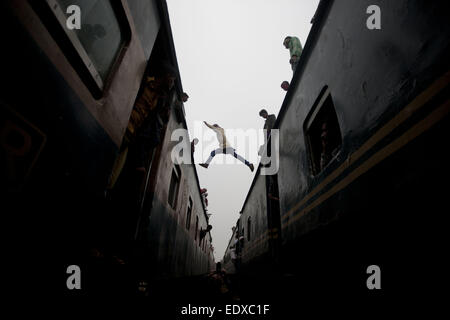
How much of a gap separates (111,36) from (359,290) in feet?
13.5

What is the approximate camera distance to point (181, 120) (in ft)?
20.0

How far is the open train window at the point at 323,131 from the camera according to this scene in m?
3.50

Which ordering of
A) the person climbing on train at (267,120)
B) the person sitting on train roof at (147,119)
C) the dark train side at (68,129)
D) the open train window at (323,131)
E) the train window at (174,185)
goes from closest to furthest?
the dark train side at (68,129)
the open train window at (323,131)
the person sitting on train roof at (147,119)
the train window at (174,185)
the person climbing on train at (267,120)

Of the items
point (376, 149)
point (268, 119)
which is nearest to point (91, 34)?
point (376, 149)

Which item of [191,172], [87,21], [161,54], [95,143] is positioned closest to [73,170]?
[95,143]

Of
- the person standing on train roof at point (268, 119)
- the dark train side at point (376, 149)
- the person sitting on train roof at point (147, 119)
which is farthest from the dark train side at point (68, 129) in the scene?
the person standing on train roof at point (268, 119)

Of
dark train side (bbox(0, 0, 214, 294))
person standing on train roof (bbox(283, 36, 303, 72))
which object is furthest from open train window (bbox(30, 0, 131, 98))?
person standing on train roof (bbox(283, 36, 303, 72))

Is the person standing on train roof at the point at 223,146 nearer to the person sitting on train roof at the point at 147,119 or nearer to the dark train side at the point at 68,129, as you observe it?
the person sitting on train roof at the point at 147,119

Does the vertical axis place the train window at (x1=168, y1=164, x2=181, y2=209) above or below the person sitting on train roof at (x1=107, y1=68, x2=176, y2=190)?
below

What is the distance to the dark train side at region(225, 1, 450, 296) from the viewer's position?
1.52 metres

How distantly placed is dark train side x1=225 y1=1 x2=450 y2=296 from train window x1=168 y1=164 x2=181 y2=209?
3777 mm

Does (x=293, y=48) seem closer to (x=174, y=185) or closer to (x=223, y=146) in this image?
(x=223, y=146)

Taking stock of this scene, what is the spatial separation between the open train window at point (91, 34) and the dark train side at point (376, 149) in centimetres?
297

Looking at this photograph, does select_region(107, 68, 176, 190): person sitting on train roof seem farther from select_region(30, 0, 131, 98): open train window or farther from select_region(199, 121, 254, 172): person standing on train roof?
select_region(199, 121, 254, 172): person standing on train roof
